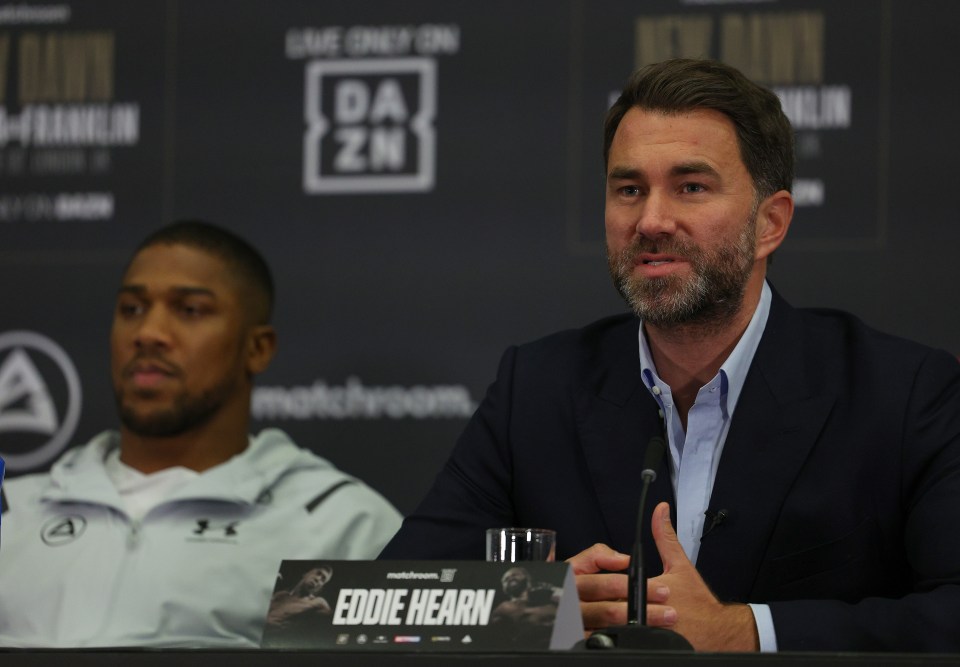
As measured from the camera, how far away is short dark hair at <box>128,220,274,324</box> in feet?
11.6

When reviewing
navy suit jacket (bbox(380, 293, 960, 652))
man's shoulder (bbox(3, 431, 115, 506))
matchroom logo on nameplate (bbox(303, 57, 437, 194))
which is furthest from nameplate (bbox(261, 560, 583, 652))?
matchroom logo on nameplate (bbox(303, 57, 437, 194))

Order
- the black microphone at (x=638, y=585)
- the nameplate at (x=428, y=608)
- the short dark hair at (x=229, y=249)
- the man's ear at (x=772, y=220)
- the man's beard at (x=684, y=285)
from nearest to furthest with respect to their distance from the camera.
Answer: the nameplate at (x=428, y=608) → the black microphone at (x=638, y=585) → the man's beard at (x=684, y=285) → the man's ear at (x=772, y=220) → the short dark hair at (x=229, y=249)

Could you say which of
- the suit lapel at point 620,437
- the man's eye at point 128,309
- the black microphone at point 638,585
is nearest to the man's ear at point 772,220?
the suit lapel at point 620,437

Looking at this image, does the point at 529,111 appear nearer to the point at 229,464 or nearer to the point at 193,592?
Answer: the point at 229,464

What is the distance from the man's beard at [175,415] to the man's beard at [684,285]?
1.40 meters

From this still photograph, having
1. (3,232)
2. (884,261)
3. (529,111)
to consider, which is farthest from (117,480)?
(884,261)

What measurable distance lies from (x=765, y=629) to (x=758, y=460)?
40 cm

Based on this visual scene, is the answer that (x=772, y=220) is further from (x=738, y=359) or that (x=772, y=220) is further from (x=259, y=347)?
(x=259, y=347)

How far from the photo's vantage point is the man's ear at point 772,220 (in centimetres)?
249

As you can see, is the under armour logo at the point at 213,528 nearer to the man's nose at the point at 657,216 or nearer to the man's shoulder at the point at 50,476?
the man's shoulder at the point at 50,476

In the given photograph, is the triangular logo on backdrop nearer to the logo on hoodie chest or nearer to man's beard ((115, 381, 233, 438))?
man's beard ((115, 381, 233, 438))

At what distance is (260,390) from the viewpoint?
143 inches

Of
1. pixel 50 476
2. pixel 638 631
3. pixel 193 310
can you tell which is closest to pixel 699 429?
pixel 638 631

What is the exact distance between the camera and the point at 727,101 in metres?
2.42
